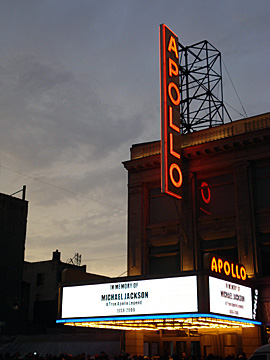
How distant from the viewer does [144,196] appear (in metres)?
27.5

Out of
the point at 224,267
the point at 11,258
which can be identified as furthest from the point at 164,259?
the point at 11,258

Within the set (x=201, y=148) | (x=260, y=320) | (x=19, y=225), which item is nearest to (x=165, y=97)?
(x=201, y=148)

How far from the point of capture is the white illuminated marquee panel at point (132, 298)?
1847cm

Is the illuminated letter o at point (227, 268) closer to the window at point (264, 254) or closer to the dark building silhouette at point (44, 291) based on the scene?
the window at point (264, 254)

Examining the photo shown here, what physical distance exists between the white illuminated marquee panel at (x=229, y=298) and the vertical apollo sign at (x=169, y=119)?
4967 mm

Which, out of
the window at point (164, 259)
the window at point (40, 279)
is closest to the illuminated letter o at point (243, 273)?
the window at point (164, 259)

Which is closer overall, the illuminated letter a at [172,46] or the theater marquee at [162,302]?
the theater marquee at [162,302]

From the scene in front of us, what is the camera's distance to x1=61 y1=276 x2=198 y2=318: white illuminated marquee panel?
18.5 metres

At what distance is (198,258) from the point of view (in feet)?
81.4

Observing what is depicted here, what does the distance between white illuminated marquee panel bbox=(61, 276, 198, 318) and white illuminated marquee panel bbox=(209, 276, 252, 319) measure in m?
0.82

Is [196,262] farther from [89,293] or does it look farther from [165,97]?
[165,97]

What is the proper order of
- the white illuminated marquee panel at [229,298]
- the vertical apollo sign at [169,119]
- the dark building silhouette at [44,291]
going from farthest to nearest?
the dark building silhouette at [44,291] < the vertical apollo sign at [169,119] < the white illuminated marquee panel at [229,298]

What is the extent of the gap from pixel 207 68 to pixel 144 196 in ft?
30.4

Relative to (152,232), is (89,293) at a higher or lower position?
lower
